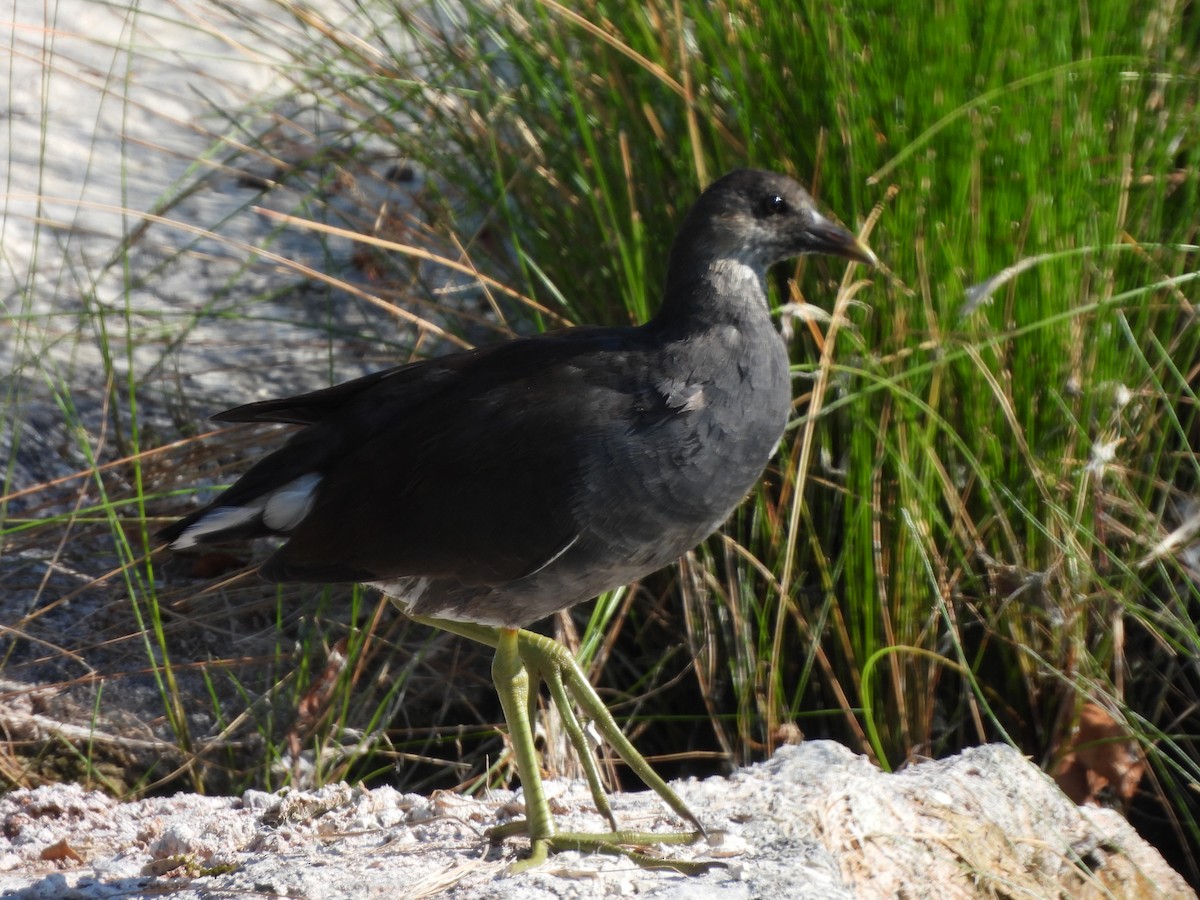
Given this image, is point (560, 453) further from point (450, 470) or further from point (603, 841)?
point (603, 841)

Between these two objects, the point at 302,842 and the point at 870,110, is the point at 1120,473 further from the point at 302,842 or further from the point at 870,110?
the point at 302,842

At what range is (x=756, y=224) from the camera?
241cm

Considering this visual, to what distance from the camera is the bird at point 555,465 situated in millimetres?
2242

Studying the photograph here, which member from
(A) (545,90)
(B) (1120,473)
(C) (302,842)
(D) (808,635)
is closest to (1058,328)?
(B) (1120,473)

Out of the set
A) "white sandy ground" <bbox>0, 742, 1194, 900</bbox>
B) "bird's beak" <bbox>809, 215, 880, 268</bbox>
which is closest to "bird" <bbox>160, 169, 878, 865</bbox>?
"bird's beak" <bbox>809, 215, 880, 268</bbox>

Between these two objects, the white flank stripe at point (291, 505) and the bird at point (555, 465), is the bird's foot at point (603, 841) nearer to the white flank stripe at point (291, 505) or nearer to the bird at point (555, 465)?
the bird at point (555, 465)

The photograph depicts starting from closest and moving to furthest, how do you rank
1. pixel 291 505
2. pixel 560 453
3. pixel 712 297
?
1. pixel 560 453
2. pixel 712 297
3. pixel 291 505

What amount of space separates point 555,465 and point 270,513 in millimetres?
559

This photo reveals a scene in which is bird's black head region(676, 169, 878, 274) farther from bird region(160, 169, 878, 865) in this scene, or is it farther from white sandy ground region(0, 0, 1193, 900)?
white sandy ground region(0, 0, 1193, 900)

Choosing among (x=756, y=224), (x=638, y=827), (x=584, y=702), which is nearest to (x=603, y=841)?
(x=638, y=827)

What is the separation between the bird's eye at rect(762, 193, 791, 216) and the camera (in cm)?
240

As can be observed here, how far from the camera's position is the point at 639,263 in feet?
9.23

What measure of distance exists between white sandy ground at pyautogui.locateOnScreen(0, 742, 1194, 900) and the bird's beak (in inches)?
34.1

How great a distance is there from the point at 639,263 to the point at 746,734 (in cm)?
95
